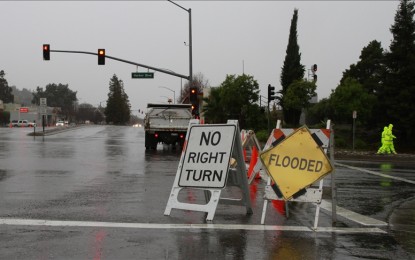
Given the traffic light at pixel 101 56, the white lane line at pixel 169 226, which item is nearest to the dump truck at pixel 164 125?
the traffic light at pixel 101 56

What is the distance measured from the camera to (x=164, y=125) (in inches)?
927

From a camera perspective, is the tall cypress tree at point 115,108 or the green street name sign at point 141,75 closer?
the green street name sign at point 141,75

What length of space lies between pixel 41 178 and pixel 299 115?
120 ft

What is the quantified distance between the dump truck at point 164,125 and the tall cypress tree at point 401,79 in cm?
1900

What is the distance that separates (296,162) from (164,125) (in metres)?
16.6

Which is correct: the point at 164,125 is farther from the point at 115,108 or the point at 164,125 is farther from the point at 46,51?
the point at 115,108

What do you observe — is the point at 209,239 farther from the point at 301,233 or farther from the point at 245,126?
the point at 245,126

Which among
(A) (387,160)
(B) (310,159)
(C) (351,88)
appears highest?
(C) (351,88)

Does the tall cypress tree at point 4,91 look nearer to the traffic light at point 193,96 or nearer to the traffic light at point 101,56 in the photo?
the traffic light at point 101,56

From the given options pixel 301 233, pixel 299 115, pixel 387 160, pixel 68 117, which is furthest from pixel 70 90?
pixel 301 233

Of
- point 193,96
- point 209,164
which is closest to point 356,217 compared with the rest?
point 209,164

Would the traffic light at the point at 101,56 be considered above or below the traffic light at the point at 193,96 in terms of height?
above

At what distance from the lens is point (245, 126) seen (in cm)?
4253

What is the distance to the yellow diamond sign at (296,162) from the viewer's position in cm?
718
